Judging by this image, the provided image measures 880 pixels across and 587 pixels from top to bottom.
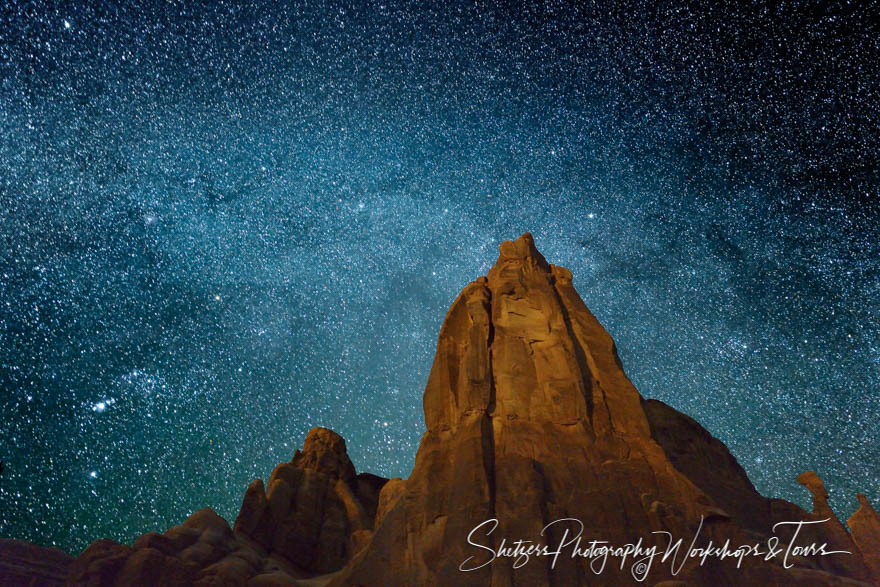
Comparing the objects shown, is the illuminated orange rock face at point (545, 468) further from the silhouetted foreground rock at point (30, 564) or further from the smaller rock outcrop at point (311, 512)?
the silhouetted foreground rock at point (30, 564)

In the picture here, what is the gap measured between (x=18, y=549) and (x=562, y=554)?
28549mm

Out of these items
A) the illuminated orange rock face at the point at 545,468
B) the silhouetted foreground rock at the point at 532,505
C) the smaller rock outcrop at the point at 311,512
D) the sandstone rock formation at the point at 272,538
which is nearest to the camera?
the silhouetted foreground rock at the point at 532,505

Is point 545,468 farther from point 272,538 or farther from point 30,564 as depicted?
point 30,564

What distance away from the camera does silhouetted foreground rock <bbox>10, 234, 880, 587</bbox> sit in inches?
827

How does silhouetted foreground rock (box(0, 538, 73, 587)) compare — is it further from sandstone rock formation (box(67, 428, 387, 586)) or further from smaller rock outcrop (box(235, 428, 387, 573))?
smaller rock outcrop (box(235, 428, 387, 573))

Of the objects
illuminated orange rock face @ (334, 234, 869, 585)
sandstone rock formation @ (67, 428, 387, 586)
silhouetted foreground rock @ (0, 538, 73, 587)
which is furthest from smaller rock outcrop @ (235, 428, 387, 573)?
illuminated orange rock face @ (334, 234, 869, 585)

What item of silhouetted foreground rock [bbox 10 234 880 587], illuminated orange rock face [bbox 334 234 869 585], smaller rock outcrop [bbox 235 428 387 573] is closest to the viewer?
silhouetted foreground rock [bbox 10 234 880 587]

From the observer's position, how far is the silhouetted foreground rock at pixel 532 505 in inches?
827

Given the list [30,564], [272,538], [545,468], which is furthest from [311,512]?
[545,468]

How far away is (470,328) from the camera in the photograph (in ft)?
104

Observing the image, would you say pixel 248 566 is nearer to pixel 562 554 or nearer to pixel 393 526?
pixel 393 526

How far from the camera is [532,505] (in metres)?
22.0

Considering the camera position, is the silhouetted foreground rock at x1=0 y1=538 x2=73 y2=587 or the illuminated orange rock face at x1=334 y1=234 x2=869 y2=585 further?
the silhouetted foreground rock at x1=0 y1=538 x2=73 y2=587

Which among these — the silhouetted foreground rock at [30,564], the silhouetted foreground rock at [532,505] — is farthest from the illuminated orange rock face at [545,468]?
the silhouetted foreground rock at [30,564]
